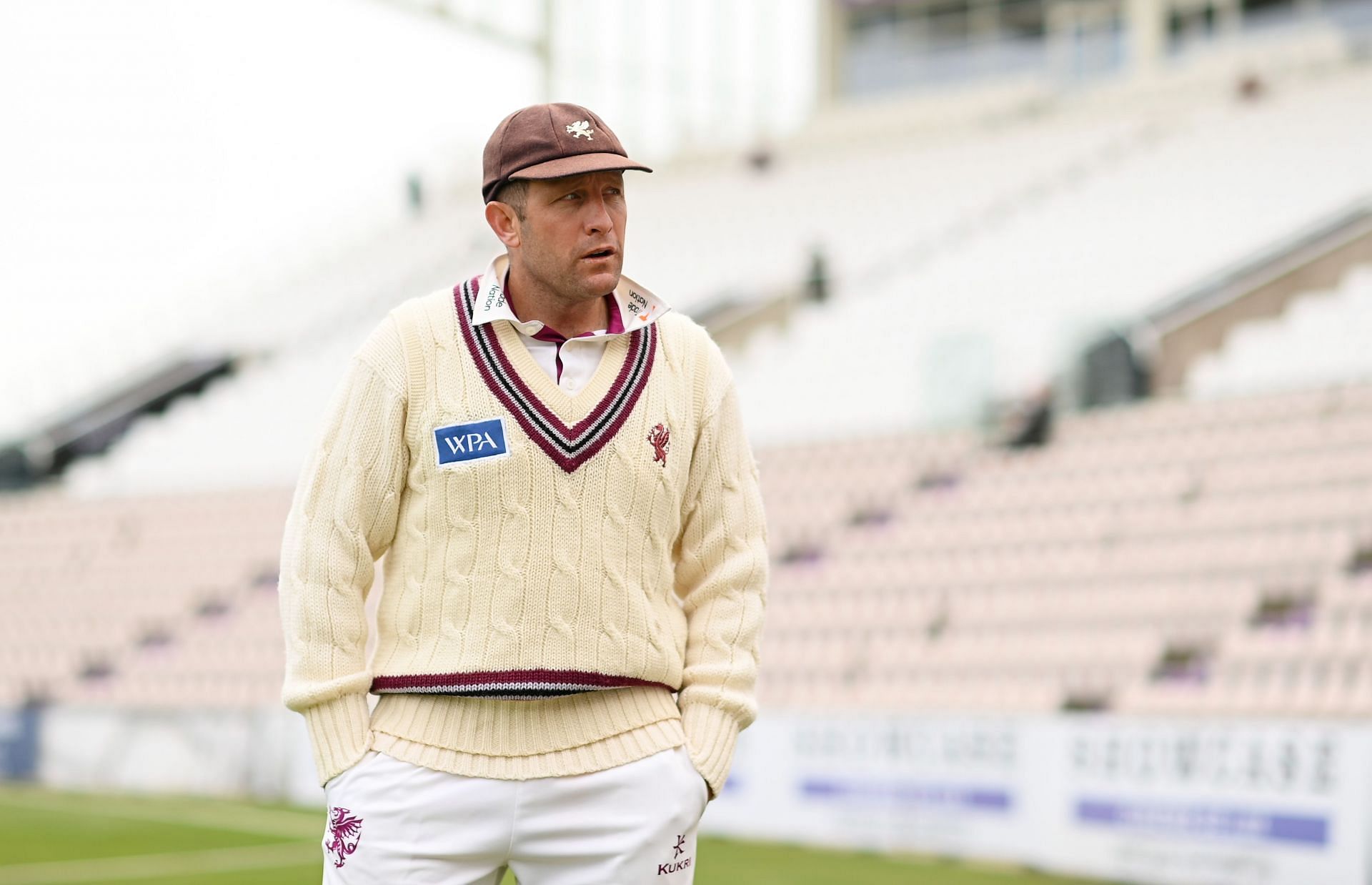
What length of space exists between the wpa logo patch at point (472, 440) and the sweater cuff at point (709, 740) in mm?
494

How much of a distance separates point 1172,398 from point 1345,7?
44.4 ft

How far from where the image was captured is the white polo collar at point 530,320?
2668mm

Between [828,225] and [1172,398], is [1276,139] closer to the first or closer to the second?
[828,225]

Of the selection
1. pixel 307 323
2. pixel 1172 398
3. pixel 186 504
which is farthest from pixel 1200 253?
pixel 307 323

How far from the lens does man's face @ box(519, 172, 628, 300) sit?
8.56 feet

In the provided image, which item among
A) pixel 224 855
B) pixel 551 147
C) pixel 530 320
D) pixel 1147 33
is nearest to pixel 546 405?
pixel 530 320

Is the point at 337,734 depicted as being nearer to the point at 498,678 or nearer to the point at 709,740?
the point at 498,678

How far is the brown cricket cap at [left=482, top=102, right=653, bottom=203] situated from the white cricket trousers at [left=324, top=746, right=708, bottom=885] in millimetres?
846

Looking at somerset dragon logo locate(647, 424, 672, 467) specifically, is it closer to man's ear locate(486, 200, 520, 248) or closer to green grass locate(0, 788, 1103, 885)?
man's ear locate(486, 200, 520, 248)

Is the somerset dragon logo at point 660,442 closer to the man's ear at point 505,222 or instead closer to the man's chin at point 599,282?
the man's chin at point 599,282

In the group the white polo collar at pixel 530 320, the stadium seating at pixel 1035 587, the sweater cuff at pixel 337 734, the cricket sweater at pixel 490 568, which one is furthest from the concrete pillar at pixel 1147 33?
the sweater cuff at pixel 337 734

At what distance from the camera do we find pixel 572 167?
256cm

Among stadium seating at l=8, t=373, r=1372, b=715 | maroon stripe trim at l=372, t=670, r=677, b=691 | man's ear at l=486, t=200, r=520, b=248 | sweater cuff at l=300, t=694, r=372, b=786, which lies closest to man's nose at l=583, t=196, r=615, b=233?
man's ear at l=486, t=200, r=520, b=248

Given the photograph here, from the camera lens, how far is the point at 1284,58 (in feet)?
78.2
